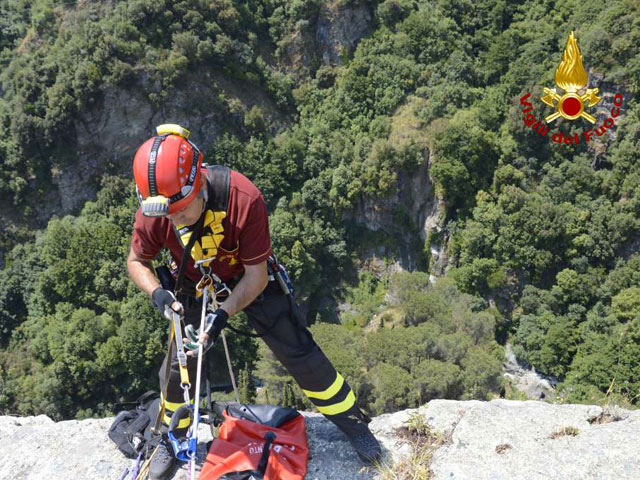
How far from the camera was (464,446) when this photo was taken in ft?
15.4

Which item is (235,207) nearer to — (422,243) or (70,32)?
(422,243)

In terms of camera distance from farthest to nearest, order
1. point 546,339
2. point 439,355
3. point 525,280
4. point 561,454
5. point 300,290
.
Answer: point 300,290, point 525,280, point 546,339, point 439,355, point 561,454

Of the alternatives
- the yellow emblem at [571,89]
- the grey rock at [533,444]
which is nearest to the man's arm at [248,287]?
the grey rock at [533,444]

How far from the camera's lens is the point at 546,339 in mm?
26953

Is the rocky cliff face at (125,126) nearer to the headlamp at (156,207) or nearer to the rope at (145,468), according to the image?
the rope at (145,468)

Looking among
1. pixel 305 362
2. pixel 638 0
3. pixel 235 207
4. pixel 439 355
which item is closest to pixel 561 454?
pixel 305 362

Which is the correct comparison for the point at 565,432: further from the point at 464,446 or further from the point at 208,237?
the point at 208,237

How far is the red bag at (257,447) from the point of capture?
4203 millimetres

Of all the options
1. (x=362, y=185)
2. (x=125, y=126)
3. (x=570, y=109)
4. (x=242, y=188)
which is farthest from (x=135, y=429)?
(x=125, y=126)

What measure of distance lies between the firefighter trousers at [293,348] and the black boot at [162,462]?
0.55m

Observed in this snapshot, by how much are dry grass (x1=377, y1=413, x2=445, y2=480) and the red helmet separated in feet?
9.61

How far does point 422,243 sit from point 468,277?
15.1ft

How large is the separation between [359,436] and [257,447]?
969 mm

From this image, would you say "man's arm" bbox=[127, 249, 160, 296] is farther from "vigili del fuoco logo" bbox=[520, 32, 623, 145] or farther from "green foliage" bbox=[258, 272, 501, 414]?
"vigili del fuoco logo" bbox=[520, 32, 623, 145]
